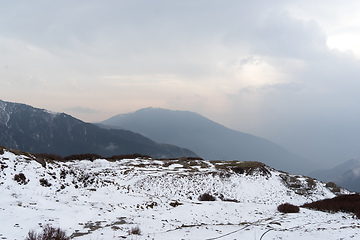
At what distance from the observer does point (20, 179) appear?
1794 centimetres

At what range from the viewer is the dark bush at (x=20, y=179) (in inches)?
695

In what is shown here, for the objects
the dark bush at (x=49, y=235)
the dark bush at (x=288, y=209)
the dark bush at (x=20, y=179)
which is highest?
the dark bush at (x=20, y=179)

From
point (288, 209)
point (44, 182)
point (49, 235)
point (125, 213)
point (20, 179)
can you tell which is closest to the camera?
point (49, 235)

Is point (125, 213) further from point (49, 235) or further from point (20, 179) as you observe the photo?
point (20, 179)

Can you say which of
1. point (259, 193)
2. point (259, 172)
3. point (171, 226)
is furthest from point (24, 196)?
point (259, 172)

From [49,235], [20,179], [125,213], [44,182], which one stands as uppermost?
[20,179]

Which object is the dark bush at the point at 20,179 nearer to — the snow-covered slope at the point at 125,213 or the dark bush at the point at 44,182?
the snow-covered slope at the point at 125,213

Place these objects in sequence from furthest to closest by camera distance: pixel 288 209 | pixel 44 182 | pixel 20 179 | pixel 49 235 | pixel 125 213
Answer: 1. pixel 288 209
2. pixel 44 182
3. pixel 20 179
4. pixel 125 213
5. pixel 49 235

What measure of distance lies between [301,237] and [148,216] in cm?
1150

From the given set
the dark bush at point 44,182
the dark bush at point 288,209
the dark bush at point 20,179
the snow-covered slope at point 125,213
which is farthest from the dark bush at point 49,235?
the dark bush at point 288,209

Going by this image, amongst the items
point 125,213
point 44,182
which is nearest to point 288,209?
A: point 125,213

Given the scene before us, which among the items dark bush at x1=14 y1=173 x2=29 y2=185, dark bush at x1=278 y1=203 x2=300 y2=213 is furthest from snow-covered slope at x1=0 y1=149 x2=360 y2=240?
dark bush at x1=278 y1=203 x2=300 y2=213

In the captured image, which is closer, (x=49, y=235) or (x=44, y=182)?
(x=49, y=235)

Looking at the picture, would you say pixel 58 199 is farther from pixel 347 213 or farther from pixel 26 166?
pixel 347 213
